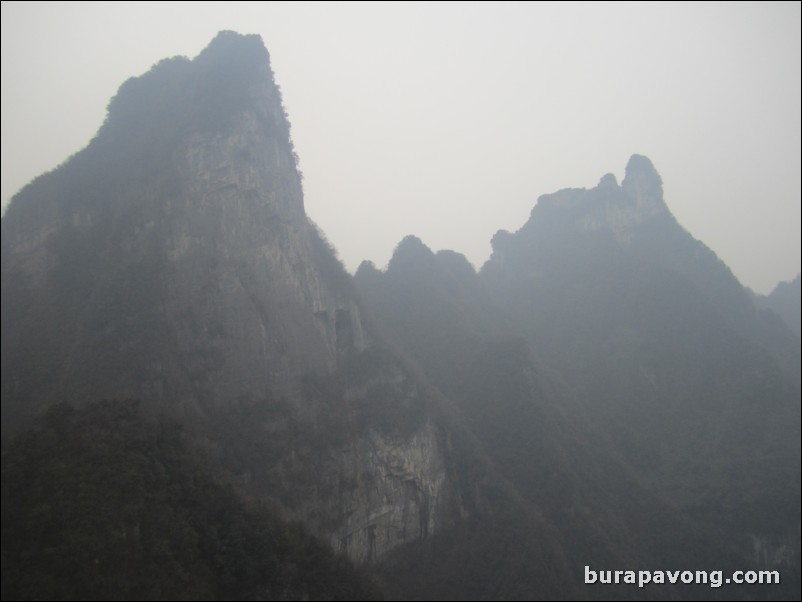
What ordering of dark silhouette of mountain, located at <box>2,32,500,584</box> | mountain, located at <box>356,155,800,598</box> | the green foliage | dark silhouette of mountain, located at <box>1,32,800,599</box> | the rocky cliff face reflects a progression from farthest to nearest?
mountain, located at <box>356,155,800,598</box>
the rocky cliff face
dark silhouette of mountain, located at <box>2,32,500,584</box>
dark silhouette of mountain, located at <box>1,32,800,599</box>
the green foliage

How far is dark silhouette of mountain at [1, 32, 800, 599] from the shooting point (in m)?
17.2

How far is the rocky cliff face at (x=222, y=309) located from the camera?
26.1 metres

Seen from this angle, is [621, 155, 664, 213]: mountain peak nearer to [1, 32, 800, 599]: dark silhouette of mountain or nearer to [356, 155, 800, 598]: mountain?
[356, 155, 800, 598]: mountain

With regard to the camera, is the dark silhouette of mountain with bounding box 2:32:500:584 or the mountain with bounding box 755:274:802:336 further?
the mountain with bounding box 755:274:802:336

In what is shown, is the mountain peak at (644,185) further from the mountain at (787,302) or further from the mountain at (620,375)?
the mountain at (787,302)

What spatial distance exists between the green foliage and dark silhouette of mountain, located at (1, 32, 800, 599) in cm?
8

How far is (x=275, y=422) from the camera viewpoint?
93.1 ft

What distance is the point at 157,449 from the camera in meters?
19.0

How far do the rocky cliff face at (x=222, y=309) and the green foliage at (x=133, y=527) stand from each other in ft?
18.4

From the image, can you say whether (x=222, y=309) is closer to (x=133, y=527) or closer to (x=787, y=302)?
(x=133, y=527)

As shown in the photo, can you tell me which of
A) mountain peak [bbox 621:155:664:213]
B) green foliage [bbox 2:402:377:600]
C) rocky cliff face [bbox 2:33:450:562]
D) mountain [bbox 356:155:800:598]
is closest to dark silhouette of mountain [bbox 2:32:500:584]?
rocky cliff face [bbox 2:33:450:562]

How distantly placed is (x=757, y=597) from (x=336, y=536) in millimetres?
27738

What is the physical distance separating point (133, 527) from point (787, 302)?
102816 mm

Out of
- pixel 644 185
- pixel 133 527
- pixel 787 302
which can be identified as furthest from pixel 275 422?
pixel 787 302
